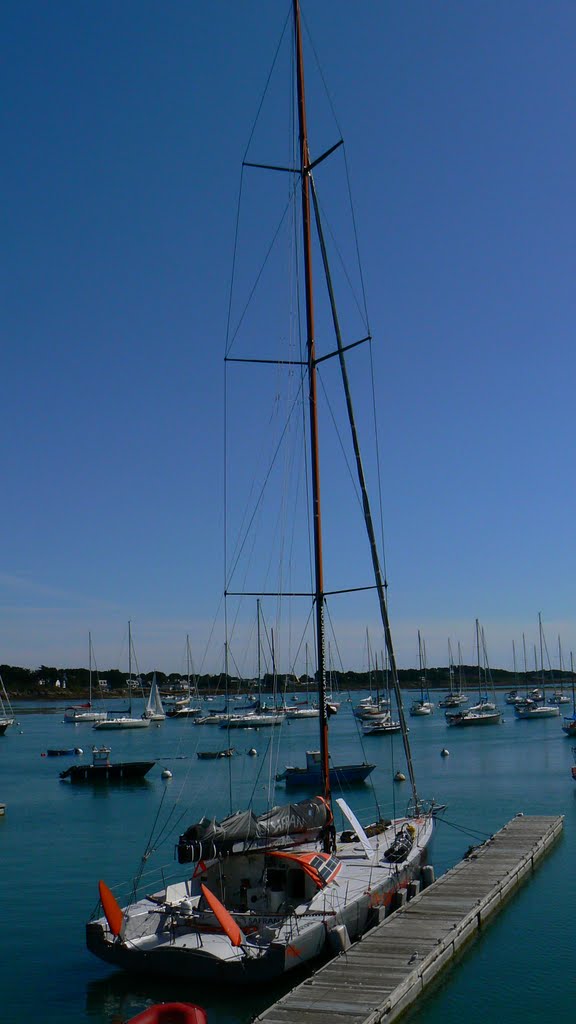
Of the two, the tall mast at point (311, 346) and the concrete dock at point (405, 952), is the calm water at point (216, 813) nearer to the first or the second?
the concrete dock at point (405, 952)

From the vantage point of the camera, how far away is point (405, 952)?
72.6ft

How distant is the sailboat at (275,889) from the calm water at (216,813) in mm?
1440

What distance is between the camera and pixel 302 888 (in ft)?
79.8

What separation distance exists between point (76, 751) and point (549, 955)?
72318 millimetres

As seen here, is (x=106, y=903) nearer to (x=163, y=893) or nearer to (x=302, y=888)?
(x=163, y=893)

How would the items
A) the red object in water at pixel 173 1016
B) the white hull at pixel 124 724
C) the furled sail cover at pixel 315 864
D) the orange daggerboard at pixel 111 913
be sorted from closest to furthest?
the red object in water at pixel 173 1016
the orange daggerboard at pixel 111 913
the furled sail cover at pixel 315 864
the white hull at pixel 124 724

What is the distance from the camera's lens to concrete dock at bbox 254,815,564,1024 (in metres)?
18.8

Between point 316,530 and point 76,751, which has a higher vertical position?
point 316,530

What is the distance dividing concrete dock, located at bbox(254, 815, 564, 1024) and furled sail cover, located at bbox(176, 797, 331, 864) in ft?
11.1

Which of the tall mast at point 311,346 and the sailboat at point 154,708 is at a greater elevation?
the tall mast at point 311,346

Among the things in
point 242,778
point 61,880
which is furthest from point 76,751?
point 61,880

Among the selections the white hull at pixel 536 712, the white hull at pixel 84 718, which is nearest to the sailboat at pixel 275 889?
the white hull at pixel 536 712

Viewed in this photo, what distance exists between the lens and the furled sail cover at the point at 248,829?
23984mm

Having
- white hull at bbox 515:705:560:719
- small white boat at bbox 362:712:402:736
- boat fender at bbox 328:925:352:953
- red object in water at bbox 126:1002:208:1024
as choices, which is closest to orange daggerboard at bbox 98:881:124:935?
red object in water at bbox 126:1002:208:1024
